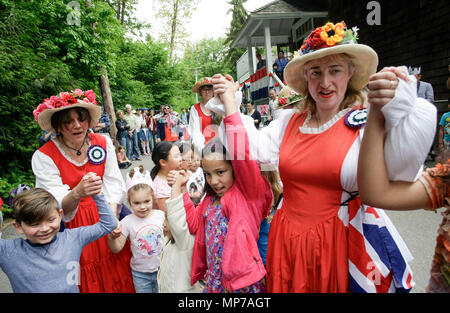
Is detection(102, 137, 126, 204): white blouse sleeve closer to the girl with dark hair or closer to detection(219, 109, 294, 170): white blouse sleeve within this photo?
the girl with dark hair

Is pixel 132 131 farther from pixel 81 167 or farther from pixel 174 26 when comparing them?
pixel 174 26

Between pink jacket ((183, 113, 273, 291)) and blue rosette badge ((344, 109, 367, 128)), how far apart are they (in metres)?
0.48

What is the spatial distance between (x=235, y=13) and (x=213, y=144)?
3795cm

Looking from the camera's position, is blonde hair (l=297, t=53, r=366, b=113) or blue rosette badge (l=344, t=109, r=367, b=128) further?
blonde hair (l=297, t=53, r=366, b=113)

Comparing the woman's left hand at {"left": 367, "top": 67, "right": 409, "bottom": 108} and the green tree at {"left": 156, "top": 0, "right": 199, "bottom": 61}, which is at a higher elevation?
the green tree at {"left": 156, "top": 0, "right": 199, "bottom": 61}

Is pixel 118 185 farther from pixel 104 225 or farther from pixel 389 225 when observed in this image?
pixel 389 225

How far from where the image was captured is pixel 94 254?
2248 millimetres

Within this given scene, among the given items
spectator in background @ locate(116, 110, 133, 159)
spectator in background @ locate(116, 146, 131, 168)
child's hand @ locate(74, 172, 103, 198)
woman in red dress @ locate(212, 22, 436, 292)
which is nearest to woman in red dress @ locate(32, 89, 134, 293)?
child's hand @ locate(74, 172, 103, 198)

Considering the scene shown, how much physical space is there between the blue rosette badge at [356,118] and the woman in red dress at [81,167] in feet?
5.86

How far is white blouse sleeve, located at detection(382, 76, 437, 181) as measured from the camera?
33.3 inches

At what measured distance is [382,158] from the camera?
2.97ft

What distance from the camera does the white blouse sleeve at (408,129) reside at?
0.84 metres

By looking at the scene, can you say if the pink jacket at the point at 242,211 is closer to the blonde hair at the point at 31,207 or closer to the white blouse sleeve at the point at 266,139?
the white blouse sleeve at the point at 266,139

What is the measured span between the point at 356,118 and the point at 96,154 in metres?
1.87
